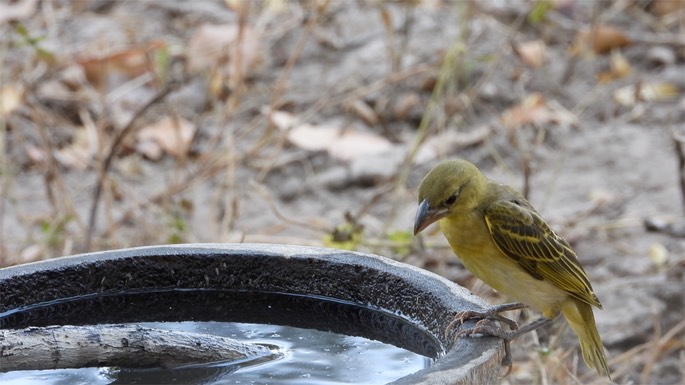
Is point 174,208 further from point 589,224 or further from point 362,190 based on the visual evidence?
point 589,224

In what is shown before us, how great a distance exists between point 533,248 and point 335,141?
9.64 ft

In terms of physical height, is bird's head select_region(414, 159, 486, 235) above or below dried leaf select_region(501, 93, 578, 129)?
below

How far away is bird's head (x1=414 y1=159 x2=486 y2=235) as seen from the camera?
347 centimetres

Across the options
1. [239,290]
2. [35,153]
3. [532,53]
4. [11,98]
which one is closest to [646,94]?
[532,53]

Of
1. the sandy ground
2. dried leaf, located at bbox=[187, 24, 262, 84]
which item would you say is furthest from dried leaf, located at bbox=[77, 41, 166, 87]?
dried leaf, located at bbox=[187, 24, 262, 84]

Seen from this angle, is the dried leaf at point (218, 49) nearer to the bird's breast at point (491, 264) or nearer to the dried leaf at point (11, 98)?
the dried leaf at point (11, 98)

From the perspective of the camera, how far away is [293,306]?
3176 mm

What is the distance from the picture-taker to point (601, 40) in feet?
24.6

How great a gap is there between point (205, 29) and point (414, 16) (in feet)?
4.85

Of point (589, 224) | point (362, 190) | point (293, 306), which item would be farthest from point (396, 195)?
point (293, 306)

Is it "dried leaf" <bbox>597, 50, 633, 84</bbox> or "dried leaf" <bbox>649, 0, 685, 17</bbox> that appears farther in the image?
"dried leaf" <bbox>649, 0, 685, 17</bbox>

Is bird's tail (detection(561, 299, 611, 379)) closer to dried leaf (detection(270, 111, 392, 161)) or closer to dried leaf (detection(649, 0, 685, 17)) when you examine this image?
dried leaf (detection(270, 111, 392, 161))

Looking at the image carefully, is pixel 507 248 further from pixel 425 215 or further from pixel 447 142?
pixel 447 142

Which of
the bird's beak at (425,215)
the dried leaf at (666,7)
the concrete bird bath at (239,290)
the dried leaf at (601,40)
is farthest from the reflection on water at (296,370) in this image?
the dried leaf at (666,7)
